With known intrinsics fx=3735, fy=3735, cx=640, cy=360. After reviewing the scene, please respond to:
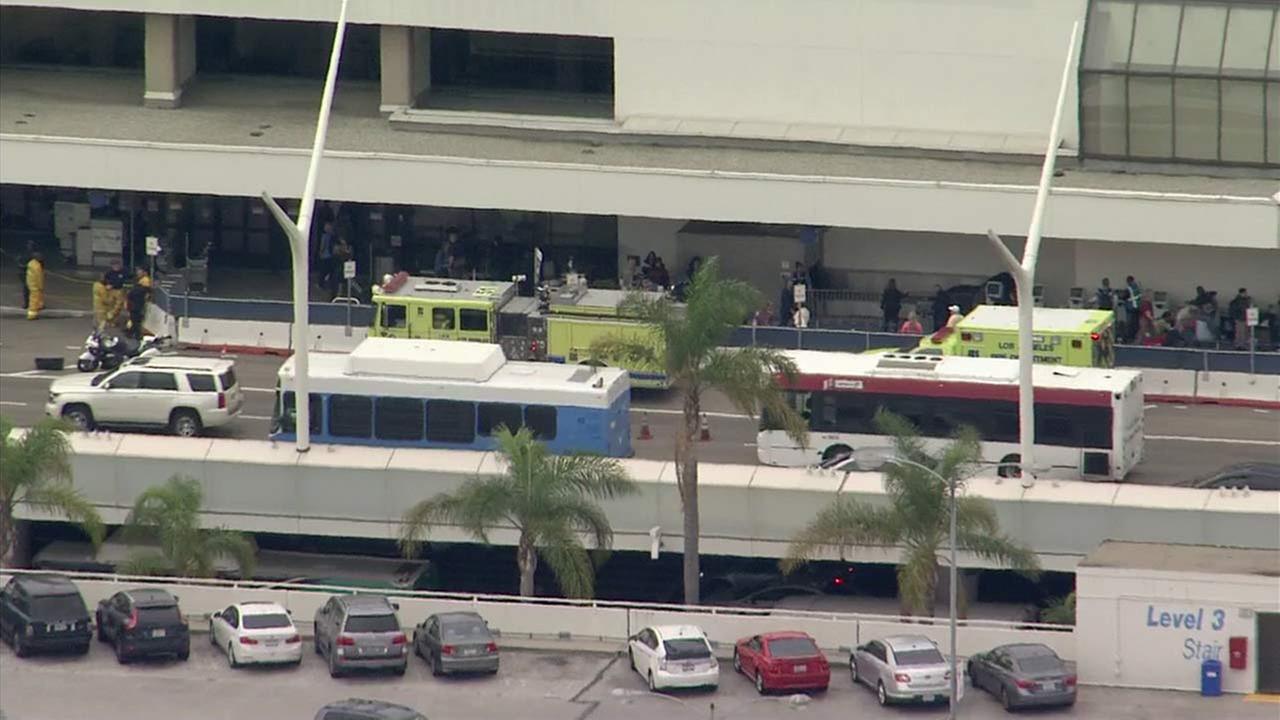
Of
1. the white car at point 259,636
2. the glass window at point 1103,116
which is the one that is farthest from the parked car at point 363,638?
the glass window at point 1103,116

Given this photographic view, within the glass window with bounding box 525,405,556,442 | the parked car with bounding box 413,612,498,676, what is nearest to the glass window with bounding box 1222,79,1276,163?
the glass window with bounding box 525,405,556,442

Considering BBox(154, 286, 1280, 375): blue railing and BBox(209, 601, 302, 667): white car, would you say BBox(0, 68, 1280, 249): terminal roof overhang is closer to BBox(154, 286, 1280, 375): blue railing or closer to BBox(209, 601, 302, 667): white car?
BBox(154, 286, 1280, 375): blue railing

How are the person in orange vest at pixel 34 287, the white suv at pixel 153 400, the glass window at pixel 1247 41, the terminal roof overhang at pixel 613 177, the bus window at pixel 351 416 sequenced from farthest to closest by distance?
the person in orange vest at pixel 34 287, the glass window at pixel 1247 41, the terminal roof overhang at pixel 613 177, the white suv at pixel 153 400, the bus window at pixel 351 416

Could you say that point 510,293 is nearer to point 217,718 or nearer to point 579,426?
point 579,426

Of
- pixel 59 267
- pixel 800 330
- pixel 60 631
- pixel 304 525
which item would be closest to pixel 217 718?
pixel 60 631

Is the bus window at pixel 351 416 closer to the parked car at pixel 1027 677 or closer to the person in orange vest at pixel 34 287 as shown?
the parked car at pixel 1027 677

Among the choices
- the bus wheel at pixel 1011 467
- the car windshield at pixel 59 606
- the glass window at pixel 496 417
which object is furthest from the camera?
the glass window at pixel 496 417

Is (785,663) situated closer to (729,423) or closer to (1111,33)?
(729,423)
